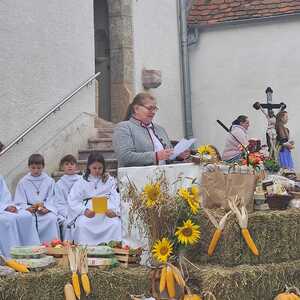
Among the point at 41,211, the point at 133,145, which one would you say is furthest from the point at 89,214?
the point at 133,145

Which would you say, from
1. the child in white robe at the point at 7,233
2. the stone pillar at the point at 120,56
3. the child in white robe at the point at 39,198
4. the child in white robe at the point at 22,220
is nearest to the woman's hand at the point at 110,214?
the child in white robe at the point at 39,198

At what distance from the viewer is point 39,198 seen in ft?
27.2

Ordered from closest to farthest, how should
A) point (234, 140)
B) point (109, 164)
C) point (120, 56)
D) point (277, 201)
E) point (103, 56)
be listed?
point (277, 201) < point (109, 164) < point (234, 140) < point (120, 56) < point (103, 56)

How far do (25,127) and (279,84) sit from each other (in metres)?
7.20

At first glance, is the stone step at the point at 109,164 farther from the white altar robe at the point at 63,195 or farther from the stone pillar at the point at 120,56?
the stone pillar at the point at 120,56

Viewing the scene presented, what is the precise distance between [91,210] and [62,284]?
3.09 meters

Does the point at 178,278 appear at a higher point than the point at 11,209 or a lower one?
lower

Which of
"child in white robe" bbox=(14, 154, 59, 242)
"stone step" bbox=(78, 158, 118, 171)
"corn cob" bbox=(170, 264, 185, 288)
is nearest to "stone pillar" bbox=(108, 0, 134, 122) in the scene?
"stone step" bbox=(78, 158, 118, 171)

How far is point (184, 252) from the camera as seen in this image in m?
4.61

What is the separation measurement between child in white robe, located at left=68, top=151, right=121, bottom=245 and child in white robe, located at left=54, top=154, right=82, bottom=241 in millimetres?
230

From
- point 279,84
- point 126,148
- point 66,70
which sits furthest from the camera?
point 279,84

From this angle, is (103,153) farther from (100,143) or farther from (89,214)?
(89,214)

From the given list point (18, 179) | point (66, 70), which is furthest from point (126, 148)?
point (66, 70)

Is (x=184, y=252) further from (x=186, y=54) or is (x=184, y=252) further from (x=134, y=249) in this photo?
(x=186, y=54)
